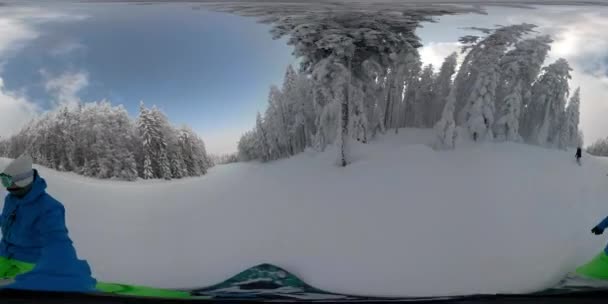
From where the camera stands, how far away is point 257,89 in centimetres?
84

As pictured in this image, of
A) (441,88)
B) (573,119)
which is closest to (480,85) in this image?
(441,88)

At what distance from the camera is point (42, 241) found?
2.83ft

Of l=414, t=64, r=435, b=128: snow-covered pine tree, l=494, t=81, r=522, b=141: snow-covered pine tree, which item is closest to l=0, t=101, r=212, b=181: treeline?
l=414, t=64, r=435, b=128: snow-covered pine tree

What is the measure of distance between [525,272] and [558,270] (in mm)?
50

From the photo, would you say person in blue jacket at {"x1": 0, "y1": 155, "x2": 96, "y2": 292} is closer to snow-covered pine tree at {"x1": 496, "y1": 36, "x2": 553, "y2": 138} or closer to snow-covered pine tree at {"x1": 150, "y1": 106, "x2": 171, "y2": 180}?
snow-covered pine tree at {"x1": 150, "y1": 106, "x2": 171, "y2": 180}

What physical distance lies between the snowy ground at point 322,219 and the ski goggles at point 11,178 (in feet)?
0.09

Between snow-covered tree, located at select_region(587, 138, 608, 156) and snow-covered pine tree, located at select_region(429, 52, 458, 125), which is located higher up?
snow-covered pine tree, located at select_region(429, 52, 458, 125)

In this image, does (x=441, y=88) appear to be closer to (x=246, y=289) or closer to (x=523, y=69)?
(x=523, y=69)

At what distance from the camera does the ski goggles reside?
2.82ft

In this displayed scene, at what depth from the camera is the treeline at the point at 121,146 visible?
839 mm

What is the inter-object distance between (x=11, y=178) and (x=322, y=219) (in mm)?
432

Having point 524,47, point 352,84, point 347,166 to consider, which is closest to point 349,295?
point 347,166

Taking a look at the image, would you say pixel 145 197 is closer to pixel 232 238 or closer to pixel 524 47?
pixel 232 238

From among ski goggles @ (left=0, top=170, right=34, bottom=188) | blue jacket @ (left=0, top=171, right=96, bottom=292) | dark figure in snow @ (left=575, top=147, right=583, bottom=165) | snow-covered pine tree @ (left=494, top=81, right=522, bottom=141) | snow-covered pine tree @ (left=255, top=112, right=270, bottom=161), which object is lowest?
blue jacket @ (left=0, top=171, right=96, bottom=292)
